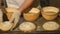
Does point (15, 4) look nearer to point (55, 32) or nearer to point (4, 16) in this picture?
point (4, 16)

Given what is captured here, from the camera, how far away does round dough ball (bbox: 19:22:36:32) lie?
1.10m

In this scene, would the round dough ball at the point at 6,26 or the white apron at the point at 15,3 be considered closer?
the round dough ball at the point at 6,26

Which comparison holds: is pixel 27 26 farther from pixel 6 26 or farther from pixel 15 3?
pixel 15 3

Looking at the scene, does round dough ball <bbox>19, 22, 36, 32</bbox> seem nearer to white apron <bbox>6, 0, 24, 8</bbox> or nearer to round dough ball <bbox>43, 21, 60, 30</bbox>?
round dough ball <bbox>43, 21, 60, 30</bbox>

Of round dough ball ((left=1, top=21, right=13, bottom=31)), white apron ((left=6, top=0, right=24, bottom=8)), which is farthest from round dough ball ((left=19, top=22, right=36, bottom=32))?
white apron ((left=6, top=0, right=24, bottom=8))

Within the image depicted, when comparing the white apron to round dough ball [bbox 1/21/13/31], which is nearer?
round dough ball [bbox 1/21/13/31]

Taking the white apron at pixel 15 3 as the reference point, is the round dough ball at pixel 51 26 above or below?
below

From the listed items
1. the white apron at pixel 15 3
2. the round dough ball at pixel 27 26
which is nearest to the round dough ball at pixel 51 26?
the round dough ball at pixel 27 26

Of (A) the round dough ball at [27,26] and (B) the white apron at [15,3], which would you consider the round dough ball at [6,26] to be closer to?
(A) the round dough ball at [27,26]

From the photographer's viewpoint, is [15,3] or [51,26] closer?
[51,26]

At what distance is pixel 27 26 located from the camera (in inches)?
44.7

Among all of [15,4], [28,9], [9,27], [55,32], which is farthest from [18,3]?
[55,32]

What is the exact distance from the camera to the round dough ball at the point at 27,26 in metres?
1.10

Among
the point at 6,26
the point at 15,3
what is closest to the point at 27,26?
the point at 6,26
